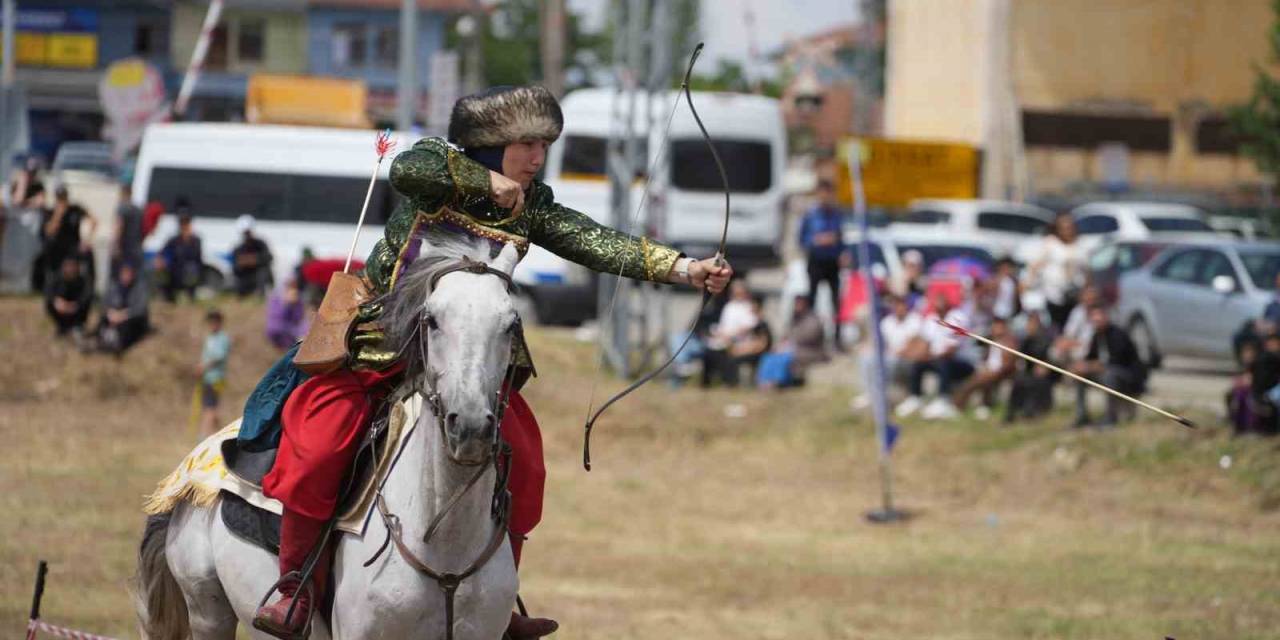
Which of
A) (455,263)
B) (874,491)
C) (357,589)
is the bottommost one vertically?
(874,491)

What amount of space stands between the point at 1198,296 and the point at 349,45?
55678mm

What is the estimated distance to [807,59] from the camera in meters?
97.6

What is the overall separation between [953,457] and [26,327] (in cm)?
1164

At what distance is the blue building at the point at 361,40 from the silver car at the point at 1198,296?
52056mm

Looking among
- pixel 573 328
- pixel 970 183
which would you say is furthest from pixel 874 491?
pixel 970 183

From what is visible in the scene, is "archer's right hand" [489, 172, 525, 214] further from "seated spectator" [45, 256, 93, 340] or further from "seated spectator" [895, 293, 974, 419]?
"seated spectator" [45, 256, 93, 340]

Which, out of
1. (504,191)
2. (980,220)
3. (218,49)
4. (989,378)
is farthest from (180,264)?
(218,49)

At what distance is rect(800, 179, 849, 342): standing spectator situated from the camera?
23844 millimetres

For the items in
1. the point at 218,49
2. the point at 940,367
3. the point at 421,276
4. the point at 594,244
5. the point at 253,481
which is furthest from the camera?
the point at 218,49

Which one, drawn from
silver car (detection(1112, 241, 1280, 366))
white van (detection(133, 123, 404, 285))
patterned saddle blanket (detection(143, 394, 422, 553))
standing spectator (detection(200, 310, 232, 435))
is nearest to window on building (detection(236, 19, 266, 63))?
white van (detection(133, 123, 404, 285))

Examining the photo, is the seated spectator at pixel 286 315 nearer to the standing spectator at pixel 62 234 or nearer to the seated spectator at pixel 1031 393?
the standing spectator at pixel 62 234

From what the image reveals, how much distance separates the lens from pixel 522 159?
592cm

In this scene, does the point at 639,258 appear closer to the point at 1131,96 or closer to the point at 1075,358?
the point at 1075,358

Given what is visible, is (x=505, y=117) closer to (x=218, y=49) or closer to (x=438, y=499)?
(x=438, y=499)
